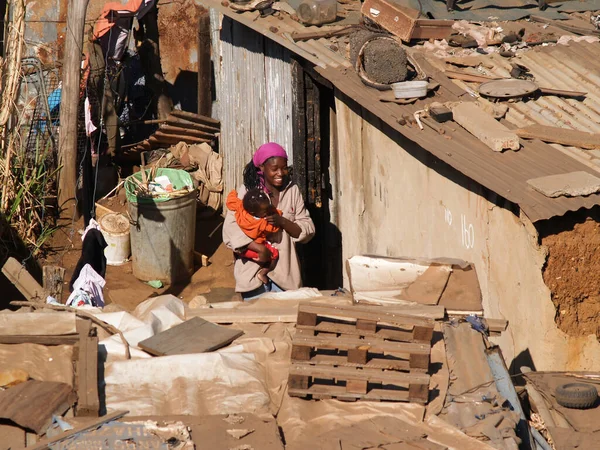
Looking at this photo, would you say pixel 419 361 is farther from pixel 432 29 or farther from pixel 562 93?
pixel 432 29

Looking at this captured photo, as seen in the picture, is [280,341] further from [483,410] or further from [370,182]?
[370,182]

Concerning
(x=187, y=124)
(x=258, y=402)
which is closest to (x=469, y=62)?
(x=258, y=402)

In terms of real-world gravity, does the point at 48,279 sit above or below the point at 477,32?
below

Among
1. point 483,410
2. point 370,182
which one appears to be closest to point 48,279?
point 370,182

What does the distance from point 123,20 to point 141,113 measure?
8.27 feet

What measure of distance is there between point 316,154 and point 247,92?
2038 millimetres

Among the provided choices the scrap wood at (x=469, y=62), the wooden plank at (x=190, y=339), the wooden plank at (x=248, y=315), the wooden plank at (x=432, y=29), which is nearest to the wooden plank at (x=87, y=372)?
the wooden plank at (x=190, y=339)

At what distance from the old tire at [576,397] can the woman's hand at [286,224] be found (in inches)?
88.4

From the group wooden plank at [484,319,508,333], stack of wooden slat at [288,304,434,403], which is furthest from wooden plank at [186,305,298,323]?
wooden plank at [484,319,508,333]

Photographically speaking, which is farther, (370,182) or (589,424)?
(370,182)

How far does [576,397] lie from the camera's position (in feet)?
16.0

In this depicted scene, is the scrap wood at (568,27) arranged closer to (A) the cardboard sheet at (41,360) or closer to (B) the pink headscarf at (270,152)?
(B) the pink headscarf at (270,152)

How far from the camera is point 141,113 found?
14.7 metres

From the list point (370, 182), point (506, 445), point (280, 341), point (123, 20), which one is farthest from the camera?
point (123, 20)
